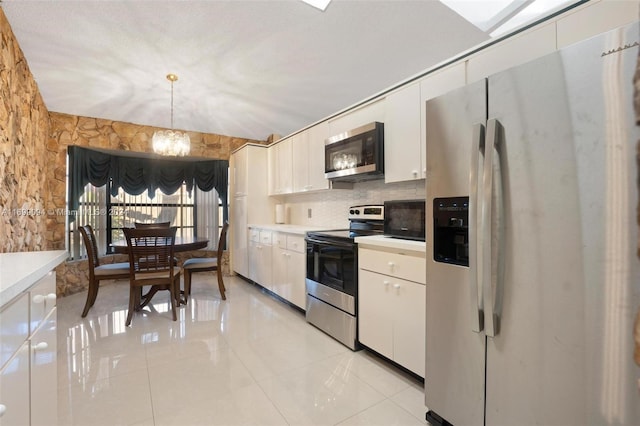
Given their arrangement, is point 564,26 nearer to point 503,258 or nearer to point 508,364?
point 503,258

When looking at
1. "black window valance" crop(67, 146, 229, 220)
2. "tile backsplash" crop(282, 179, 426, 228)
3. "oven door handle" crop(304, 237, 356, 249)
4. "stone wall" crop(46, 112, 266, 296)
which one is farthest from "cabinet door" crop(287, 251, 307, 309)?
"stone wall" crop(46, 112, 266, 296)

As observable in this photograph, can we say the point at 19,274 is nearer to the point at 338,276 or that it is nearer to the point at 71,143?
the point at 338,276

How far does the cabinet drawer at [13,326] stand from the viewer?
0.75 m

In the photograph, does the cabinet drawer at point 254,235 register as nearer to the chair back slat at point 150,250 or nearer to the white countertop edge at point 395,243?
the chair back slat at point 150,250

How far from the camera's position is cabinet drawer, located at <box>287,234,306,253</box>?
3.14 meters

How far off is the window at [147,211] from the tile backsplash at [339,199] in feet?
5.72

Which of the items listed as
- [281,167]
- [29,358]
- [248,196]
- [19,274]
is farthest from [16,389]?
[248,196]

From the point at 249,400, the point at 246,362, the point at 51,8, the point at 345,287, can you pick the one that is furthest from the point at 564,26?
the point at 51,8

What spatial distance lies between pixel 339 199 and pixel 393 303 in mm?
1801

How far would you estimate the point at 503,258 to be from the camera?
45.7 inches

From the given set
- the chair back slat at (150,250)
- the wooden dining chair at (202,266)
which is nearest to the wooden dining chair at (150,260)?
the chair back slat at (150,250)

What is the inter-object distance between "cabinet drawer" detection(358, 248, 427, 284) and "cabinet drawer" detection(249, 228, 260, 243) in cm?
225

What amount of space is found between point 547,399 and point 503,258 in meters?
0.50

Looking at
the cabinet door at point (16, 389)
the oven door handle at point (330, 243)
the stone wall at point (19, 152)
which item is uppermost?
the stone wall at point (19, 152)
